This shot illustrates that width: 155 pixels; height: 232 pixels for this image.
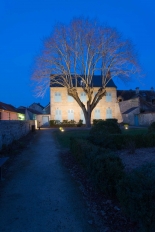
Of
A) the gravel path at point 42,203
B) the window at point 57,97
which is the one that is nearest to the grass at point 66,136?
the gravel path at point 42,203

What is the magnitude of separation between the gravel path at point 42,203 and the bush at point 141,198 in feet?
2.45

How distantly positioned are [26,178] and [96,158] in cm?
227

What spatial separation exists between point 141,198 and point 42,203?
2.05 meters

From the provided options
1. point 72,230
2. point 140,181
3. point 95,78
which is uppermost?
point 95,78

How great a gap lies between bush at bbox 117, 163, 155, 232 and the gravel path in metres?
0.75

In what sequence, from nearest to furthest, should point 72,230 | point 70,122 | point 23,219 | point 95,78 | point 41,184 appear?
point 72,230, point 23,219, point 41,184, point 70,122, point 95,78

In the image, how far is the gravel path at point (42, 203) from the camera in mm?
2727

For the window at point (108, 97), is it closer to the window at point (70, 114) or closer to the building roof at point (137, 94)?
the building roof at point (137, 94)

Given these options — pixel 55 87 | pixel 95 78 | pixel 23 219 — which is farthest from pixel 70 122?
pixel 23 219

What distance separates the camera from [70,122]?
3020 cm

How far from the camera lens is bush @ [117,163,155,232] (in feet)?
6.72

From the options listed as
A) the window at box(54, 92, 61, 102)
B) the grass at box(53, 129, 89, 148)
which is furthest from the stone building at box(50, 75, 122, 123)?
the grass at box(53, 129, 89, 148)

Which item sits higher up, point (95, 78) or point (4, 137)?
point (95, 78)

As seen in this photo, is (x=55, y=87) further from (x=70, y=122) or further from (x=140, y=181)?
(x=140, y=181)
